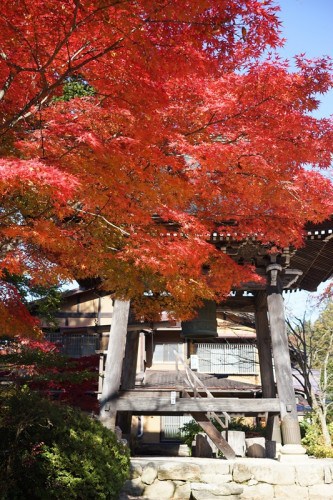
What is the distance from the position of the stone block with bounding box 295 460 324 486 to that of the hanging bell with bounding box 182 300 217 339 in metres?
3.10

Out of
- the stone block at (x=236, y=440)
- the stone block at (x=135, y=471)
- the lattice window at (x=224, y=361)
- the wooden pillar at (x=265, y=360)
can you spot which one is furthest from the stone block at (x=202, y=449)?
the lattice window at (x=224, y=361)

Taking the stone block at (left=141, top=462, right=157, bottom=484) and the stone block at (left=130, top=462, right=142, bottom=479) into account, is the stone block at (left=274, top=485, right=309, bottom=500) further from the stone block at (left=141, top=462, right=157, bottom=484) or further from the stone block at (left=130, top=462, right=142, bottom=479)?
the stone block at (left=130, top=462, right=142, bottom=479)

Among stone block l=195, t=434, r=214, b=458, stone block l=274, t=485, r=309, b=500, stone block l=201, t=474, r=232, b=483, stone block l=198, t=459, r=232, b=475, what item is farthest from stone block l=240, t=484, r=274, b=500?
stone block l=195, t=434, r=214, b=458

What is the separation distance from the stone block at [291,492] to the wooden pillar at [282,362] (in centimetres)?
87

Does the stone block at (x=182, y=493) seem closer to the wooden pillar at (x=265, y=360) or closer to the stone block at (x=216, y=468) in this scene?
the stone block at (x=216, y=468)

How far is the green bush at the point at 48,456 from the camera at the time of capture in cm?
599

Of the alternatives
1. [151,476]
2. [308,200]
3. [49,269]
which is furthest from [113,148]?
[151,476]

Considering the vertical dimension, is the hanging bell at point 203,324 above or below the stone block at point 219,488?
above

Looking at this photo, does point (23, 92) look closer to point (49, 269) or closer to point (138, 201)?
point (138, 201)

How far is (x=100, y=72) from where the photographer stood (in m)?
5.62

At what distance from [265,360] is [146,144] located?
8.23 meters

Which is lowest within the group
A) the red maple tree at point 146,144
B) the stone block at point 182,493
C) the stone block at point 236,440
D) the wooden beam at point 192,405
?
the stone block at point 182,493

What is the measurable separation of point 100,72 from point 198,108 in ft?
6.96

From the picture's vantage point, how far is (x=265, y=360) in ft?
42.3
